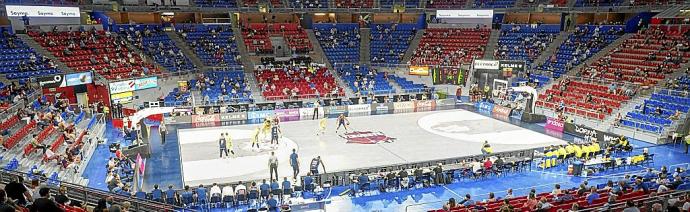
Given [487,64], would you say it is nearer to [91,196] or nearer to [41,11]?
[91,196]

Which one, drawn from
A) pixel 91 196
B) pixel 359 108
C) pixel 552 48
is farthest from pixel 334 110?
pixel 91 196

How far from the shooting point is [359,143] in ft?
84.9

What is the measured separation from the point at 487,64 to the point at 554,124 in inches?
386

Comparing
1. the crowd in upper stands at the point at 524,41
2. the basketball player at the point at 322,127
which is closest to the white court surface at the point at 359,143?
the basketball player at the point at 322,127

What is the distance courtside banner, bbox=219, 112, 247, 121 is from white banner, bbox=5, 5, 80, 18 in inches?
647

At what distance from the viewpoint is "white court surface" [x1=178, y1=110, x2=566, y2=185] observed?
71.2 ft

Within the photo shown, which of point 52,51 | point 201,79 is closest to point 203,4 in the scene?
point 201,79

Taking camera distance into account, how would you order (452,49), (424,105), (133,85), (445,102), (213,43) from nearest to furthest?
1. (133,85)
2. (424,105)
3. (445,102)
4. (213,43)
5. (452,49)

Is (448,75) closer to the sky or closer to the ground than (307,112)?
closer to the sky

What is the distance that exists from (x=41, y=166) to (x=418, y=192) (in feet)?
45.8

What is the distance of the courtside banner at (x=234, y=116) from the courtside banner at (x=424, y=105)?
40.9 ft

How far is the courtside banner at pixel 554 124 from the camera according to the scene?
28.9m

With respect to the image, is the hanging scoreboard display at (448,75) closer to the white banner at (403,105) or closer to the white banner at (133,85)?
the white banner at (403,105)

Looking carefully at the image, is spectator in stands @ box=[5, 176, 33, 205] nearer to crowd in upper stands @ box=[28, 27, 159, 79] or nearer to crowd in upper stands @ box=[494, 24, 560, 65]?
crowd in upper stands @ box=[28, 27, 159, 79]
